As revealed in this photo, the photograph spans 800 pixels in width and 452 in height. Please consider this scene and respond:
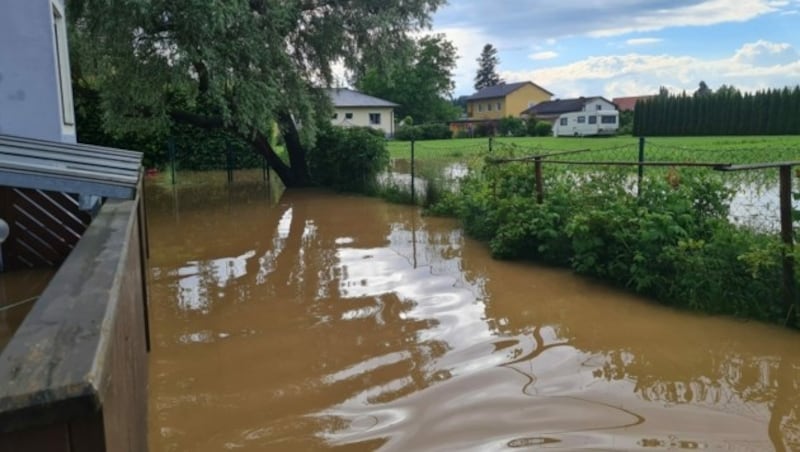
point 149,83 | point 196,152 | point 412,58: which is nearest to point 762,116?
point 412,58

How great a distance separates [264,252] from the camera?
8.80 meters

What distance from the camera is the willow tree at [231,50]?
11180 millimetres

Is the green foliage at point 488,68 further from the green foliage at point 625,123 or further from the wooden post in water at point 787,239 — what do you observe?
the wooden post in water at point 787,239

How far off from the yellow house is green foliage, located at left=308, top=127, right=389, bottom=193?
55.8 meters

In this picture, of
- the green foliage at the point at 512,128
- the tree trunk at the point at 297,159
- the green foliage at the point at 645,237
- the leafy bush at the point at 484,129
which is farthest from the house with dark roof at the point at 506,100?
the green foliage at the point at 645,237

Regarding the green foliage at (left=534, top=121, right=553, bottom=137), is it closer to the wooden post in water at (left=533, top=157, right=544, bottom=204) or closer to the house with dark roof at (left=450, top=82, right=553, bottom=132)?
the house with dark roof at (left=450, top=82, right=553, bottom=132)

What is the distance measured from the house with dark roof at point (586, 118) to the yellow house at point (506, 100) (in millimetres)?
10951

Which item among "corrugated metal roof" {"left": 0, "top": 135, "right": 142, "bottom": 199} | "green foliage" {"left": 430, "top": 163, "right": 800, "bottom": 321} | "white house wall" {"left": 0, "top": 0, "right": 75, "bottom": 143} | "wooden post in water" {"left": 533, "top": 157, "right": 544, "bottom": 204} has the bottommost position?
"green foliage" {"left": 430, "top": 163, "right": 800, "bottom": 321}

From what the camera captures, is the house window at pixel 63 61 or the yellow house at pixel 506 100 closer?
the house window at pixel 63 61

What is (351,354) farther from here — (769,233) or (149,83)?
(149,83)

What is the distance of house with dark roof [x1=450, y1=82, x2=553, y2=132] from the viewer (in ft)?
238

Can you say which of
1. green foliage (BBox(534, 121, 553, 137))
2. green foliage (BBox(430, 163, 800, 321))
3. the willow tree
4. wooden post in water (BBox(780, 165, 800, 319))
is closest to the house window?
the willow tree

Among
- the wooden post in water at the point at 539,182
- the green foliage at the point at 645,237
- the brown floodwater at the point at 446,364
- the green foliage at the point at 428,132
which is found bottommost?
the brown floodwater at the point at 446,364

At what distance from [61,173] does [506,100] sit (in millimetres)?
71431
